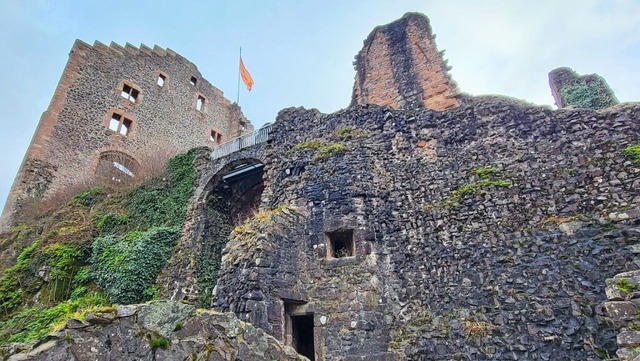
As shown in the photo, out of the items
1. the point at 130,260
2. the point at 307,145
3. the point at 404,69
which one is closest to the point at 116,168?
the point at 130,260

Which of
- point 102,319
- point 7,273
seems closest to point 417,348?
point 102,319

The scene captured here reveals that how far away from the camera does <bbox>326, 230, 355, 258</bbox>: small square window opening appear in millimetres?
8406

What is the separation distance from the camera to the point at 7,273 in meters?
12.3

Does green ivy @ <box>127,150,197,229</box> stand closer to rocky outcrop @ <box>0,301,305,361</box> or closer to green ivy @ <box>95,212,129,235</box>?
green ivy @ <box>95,212,129,235</box>

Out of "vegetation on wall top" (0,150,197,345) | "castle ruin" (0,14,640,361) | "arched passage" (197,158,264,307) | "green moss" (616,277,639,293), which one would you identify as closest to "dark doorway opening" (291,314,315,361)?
"castle ruin" (0,14,640,361)

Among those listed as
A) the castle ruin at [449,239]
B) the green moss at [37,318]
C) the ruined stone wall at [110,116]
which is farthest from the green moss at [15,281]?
the castle ruin at [449,239]

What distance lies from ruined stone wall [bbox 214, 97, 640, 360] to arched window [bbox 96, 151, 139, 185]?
38.6 feet

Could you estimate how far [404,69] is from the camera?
12.1 metres

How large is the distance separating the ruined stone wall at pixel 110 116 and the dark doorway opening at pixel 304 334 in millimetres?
13357

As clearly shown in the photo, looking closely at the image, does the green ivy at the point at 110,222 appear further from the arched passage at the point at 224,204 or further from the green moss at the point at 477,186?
the green moss at the point at 477,186

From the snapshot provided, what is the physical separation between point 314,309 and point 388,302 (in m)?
1.46

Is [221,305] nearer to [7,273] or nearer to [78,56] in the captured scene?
[7,273]

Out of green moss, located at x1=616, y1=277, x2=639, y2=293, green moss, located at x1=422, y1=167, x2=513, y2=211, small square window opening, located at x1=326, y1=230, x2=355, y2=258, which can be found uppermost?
green moss, located at x1=422, y1=167, x2=513, y2=211

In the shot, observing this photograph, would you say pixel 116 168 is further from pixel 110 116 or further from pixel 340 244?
pixel 340 244
